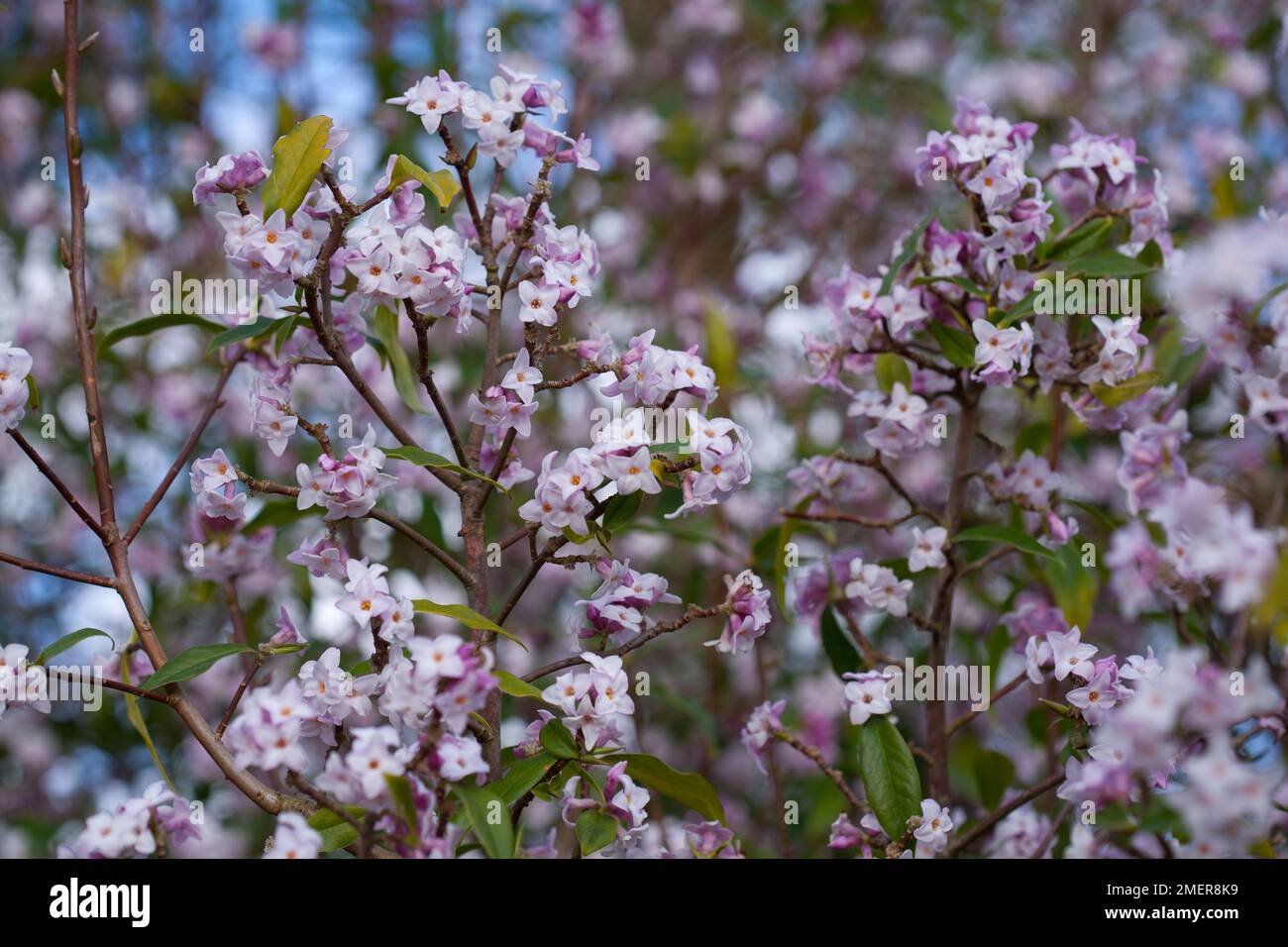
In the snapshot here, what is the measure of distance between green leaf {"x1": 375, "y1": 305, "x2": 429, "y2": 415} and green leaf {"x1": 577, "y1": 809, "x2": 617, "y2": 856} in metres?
0.44

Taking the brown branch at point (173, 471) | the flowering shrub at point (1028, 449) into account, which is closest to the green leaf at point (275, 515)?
the brown branch at point (173, 471)

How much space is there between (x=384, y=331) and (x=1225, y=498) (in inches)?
40.5

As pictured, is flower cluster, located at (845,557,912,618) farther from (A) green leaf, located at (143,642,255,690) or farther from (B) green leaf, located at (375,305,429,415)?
(A) green leaf, located at (143,642,255,690)

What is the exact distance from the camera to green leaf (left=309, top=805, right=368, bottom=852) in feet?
3.39

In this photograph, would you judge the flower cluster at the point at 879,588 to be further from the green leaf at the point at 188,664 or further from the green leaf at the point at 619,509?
the green leaf at the point at 188,664

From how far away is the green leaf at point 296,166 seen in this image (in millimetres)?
1086

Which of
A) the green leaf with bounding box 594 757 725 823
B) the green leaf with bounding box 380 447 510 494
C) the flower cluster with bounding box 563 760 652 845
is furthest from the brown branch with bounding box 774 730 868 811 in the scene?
the green leaf with bounding box 380 447 510 494

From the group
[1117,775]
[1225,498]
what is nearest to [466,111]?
[1117,775]

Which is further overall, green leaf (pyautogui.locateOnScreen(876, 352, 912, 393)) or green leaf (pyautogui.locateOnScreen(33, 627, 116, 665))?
green leaf (pyautogui.locateOnScreen(876, 352, 912, 393))

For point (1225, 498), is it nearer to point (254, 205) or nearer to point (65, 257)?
point (254, 205)

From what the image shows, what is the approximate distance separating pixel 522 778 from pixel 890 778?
0.38m

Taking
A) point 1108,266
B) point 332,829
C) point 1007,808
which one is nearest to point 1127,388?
point 1108,266

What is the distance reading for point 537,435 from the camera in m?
2.76

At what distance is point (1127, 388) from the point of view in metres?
1.32
